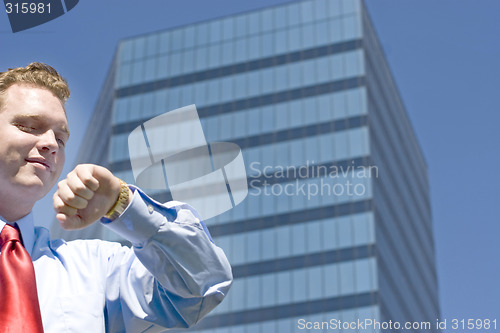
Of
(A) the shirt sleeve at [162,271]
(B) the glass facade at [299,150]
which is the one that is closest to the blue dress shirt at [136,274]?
(A) the shirt sleeve at [162,271]

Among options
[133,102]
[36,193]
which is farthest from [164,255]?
[133,102]

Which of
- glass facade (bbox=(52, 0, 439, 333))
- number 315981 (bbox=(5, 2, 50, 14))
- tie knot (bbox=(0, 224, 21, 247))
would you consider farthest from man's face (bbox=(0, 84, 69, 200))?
glass facade (bbox=(52, 0, 439, 333))

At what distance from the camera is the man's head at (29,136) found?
2887mm

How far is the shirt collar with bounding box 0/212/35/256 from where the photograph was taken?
3.07 m

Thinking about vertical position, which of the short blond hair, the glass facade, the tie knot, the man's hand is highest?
the short blond hair

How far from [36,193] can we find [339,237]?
58039 mm

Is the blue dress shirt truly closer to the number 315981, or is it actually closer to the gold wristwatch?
the gold wristwatch

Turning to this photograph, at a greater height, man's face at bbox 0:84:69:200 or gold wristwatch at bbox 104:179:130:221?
man's face at bbox 0:84:69:200

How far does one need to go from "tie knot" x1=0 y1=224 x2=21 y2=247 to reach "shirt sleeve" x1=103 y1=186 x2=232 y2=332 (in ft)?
1.20

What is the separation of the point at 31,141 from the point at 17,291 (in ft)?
1.58

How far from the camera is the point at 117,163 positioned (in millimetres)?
66812

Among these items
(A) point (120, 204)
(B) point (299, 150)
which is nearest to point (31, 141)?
(A) point (120, 204)

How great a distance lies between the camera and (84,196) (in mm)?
2436

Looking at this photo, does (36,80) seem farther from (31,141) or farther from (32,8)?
(32,8)
